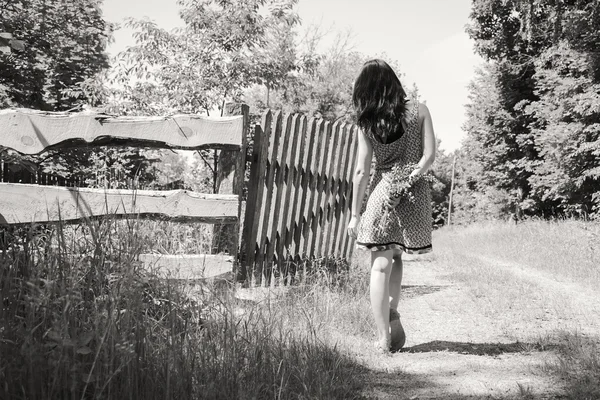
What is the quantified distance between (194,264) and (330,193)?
3.39 m

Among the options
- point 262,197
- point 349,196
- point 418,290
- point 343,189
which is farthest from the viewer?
point 349,196

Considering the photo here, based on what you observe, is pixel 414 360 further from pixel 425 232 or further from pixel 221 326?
pixel 221 326

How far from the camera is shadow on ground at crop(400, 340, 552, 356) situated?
12.9ft

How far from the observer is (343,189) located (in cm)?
734

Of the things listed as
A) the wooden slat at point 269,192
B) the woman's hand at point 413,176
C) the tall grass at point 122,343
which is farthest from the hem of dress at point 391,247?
the wooden slat at point 269,192

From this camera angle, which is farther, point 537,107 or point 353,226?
point 537,107

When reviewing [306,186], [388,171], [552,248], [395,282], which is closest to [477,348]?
[395,282]

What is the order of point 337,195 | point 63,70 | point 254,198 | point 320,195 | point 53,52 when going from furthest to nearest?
1. point 63,70
2. point 53,52
3. point 337,195
4. point 320,195
5. point 254,198

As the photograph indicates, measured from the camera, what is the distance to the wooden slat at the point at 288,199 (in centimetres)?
586

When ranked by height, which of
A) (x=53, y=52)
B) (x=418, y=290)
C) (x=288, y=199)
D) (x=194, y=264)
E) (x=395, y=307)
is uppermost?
(x=53, y=52)

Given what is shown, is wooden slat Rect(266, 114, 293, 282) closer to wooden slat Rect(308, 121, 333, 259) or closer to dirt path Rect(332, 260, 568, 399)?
wooden slat Rect(308, 121, 333, 259)

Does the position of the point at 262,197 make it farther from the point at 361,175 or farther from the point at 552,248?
the point at 552,248

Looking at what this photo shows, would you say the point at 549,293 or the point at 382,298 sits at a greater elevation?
the point at 382,298

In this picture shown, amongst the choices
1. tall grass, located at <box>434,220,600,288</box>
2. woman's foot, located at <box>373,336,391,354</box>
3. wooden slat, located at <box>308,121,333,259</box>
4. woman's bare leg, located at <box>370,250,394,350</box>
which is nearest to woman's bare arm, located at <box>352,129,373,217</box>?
woman's bare leg, located at <box>370,250,394,350</box>
